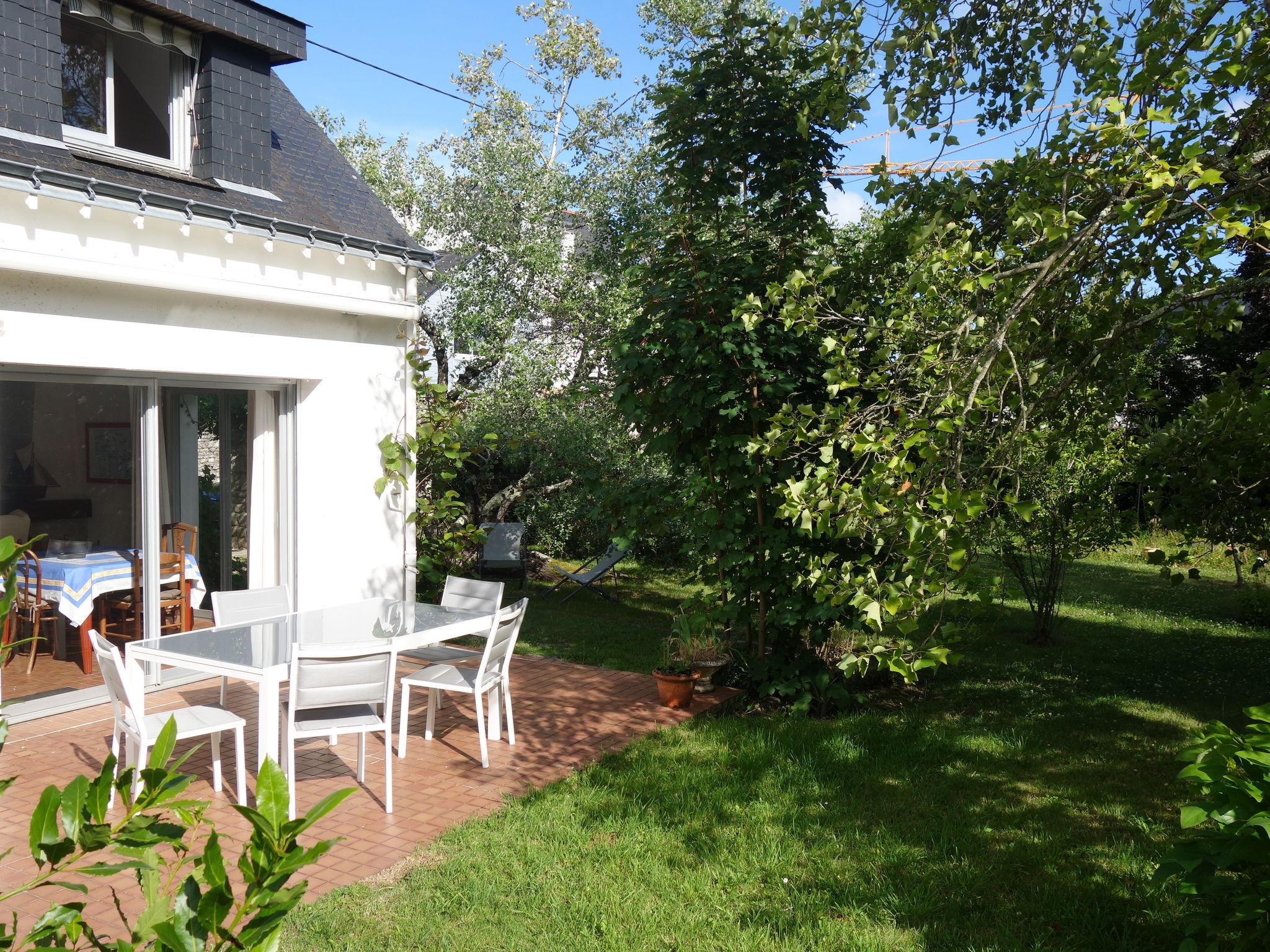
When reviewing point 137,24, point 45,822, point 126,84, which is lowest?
point 45,822

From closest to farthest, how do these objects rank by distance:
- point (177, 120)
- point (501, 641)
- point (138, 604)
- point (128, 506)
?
point (501, 641) < point (128, 506) < point (138, 604) < point (177, 120)

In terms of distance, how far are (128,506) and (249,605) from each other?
1.45 meters

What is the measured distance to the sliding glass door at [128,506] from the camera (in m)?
6.94

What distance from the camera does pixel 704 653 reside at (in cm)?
802

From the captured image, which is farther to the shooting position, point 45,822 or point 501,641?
point 501,641

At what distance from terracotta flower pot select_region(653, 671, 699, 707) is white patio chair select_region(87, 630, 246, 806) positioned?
128 inches

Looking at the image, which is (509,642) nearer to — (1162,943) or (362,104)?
(1162,943)

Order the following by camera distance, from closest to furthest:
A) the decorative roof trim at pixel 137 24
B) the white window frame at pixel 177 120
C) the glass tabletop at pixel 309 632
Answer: the glass tabletop at pixel 309 632
the decorative roof trim at pixel 137 24
the white window frame at pixel 177 120

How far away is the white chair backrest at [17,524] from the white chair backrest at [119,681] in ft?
7.19

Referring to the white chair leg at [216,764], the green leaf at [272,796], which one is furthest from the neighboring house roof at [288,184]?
the green leaf at [272,796]

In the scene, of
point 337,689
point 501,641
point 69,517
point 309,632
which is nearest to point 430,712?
point 501,641

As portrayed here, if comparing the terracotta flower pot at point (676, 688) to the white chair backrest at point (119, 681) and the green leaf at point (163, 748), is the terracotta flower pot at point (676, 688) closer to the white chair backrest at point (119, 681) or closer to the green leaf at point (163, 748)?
the white chair backrest at point (119, 681)

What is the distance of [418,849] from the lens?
16.5 ft

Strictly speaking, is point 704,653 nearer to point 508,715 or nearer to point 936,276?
point 508,715
